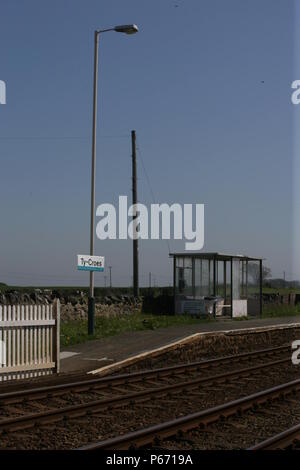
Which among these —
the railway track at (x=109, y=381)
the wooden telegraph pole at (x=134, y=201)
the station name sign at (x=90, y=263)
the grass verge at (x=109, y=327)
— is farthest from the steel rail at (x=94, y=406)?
the wooden telegraph pole at (x=134, y=201)

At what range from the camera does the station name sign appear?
67.4 feet

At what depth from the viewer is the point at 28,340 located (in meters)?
15.0

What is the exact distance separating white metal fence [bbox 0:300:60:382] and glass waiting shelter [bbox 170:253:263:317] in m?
16.6

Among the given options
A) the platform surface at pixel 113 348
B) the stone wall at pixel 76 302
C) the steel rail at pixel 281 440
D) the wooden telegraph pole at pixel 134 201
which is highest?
the wooden telegraph pole at pixel 134 201

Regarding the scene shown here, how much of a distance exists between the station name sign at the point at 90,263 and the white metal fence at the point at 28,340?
4.72 meters

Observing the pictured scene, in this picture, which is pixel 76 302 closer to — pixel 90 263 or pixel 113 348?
pixel 90 263

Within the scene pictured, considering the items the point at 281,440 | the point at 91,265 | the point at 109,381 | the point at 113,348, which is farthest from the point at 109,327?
the point at 281,440

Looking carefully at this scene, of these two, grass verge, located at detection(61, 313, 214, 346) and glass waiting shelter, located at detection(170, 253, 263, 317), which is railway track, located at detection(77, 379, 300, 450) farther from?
glass waiting shelter, located at detection(170, 253, 263, 317)

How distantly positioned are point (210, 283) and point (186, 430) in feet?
79.3

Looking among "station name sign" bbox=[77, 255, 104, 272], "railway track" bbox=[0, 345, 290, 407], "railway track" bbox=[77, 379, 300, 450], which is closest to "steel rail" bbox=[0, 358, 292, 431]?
"railway track" bbox=[0, 345, 290, 407]

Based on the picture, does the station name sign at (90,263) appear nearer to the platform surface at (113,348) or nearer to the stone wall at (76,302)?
the platform surface at (113,348)

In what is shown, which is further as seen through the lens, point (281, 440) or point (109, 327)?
point (109, 327)

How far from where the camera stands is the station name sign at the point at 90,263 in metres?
20.5
